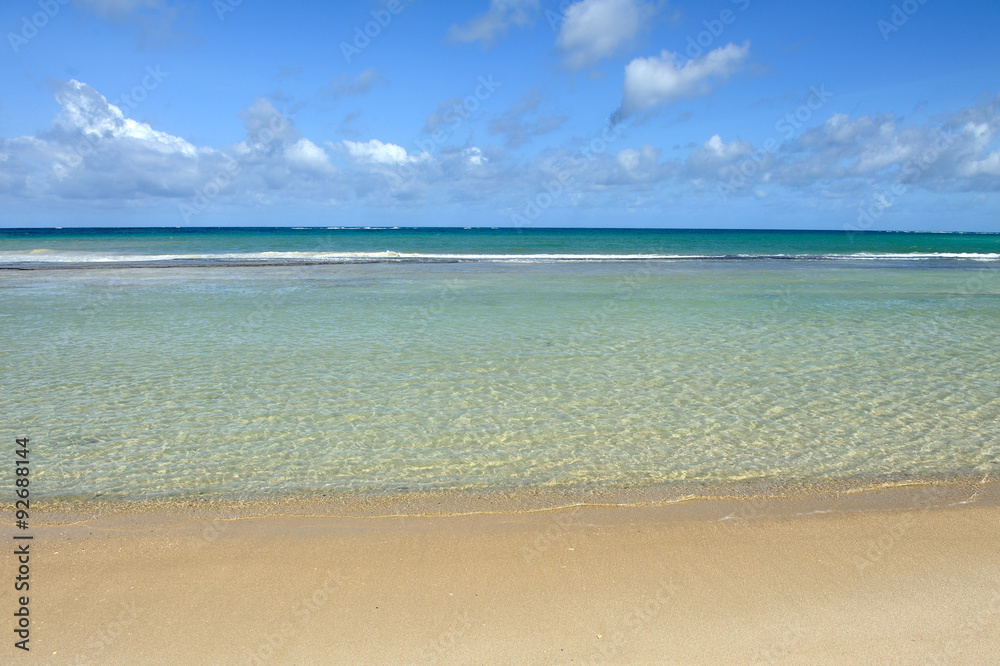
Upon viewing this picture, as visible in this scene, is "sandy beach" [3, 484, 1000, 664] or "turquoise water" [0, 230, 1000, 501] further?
"turquoise water" [0, 230, 1000, 501]

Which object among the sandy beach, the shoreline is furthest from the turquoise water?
the sandy beach

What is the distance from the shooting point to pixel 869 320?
518 inches

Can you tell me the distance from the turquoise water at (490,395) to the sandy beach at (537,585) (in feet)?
2.02

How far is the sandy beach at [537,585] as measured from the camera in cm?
312

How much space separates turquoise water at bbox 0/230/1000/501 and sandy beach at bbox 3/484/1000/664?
617mm

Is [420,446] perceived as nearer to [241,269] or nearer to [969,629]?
[969,629]

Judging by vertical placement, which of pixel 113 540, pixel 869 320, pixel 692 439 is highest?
pixel 869 320

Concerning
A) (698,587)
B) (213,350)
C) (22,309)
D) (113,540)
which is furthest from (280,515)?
(22,309)

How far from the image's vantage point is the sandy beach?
10.2 ft

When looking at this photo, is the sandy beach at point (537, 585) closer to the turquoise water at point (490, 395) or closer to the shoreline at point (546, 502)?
the shoreline at point (546, 502)

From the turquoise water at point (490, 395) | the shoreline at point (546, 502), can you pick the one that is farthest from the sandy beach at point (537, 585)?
the turquoise water at point (490, 395)

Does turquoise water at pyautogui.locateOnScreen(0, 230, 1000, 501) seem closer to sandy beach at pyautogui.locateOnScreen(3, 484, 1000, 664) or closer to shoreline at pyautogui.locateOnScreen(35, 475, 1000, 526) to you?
shoreline at pyautogui.locateOnScreen(35, 475, 1000, 526)

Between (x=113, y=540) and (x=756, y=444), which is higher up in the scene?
(x=756, y=444)

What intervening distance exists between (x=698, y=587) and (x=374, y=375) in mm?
5589
